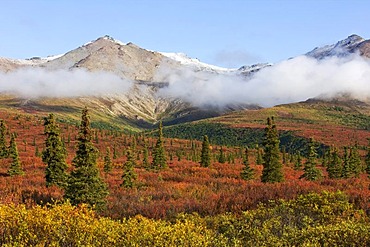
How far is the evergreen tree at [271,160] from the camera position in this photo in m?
31.1

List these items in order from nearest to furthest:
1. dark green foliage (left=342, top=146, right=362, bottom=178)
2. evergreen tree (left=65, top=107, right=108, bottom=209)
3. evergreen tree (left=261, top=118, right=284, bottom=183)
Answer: evergreen tree (left=65, top=107, right=108, bottom=209), evergreen tree (left=261, top=118, right=284, bottom=183), dark green foliage (left=342, top=146, right=362, bottom=178)

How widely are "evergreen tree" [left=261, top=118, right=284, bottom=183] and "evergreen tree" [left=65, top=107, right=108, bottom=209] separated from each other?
18.1m

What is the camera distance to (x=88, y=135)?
17672mm

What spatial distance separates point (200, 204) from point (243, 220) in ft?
15.9

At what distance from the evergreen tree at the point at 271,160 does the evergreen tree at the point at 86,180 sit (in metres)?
18.1

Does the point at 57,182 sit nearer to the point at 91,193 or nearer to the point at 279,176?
the point at 91,193

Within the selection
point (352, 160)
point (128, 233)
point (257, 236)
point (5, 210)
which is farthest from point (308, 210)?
point (352, 160)

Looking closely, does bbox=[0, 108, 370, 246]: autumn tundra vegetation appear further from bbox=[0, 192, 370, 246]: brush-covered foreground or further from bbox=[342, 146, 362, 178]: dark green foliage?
bbox=[342, 146, 362, 178]: dark green foliage

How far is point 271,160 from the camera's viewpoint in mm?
31328

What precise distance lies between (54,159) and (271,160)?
A: 17559mm

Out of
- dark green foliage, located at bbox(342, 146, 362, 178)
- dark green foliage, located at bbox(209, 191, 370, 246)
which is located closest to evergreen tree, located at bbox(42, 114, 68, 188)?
dark green foliage, located at bbox(209, 191, 370, 246)

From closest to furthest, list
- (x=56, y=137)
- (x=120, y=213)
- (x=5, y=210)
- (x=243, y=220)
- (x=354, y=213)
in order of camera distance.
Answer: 1. (x=5, y=210)
2. (x=243, y=220)
3. (x=354, y=213)
4. (x=120, y=213)
5. (x=56, y=137)

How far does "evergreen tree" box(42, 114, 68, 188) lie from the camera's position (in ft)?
78.1

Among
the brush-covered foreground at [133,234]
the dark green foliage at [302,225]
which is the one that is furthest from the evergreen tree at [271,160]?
the brush-covered foreground at [133,234]
